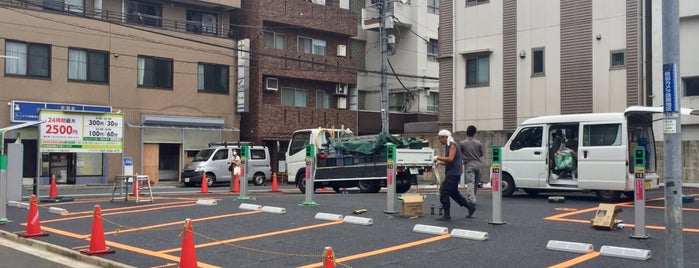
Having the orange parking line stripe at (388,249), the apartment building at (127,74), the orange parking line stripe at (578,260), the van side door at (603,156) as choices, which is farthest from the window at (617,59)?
the apartment building at (127,74)

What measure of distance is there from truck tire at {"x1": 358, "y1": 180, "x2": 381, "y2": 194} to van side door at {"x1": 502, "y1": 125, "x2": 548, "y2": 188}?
480 cm

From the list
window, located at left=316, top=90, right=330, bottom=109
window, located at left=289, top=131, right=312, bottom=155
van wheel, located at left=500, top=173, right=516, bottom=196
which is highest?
window, located at left=316, top=90, right=330, bottom=109

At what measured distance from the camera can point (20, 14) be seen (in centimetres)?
2870

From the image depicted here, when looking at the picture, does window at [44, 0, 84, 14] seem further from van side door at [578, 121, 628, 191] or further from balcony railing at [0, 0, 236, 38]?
van side door at [578, 121, 628, 191]

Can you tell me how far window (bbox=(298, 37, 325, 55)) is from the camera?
1554 inches

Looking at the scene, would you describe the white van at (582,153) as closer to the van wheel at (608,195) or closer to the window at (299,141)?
the van wheel at (608,195)

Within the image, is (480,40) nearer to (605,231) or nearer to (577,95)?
(577,95)

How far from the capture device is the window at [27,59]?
28.6 meters

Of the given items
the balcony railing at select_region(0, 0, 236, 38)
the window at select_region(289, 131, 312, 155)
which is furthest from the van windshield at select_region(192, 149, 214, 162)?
the window at select_region(289, 131, 312, 155)

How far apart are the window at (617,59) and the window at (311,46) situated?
64.0 feet

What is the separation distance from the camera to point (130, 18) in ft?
108

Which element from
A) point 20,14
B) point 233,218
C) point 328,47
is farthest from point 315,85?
point 233,218

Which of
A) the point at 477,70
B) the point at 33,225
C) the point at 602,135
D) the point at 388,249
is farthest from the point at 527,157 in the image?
the point at 477,70

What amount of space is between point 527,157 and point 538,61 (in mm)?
11061
